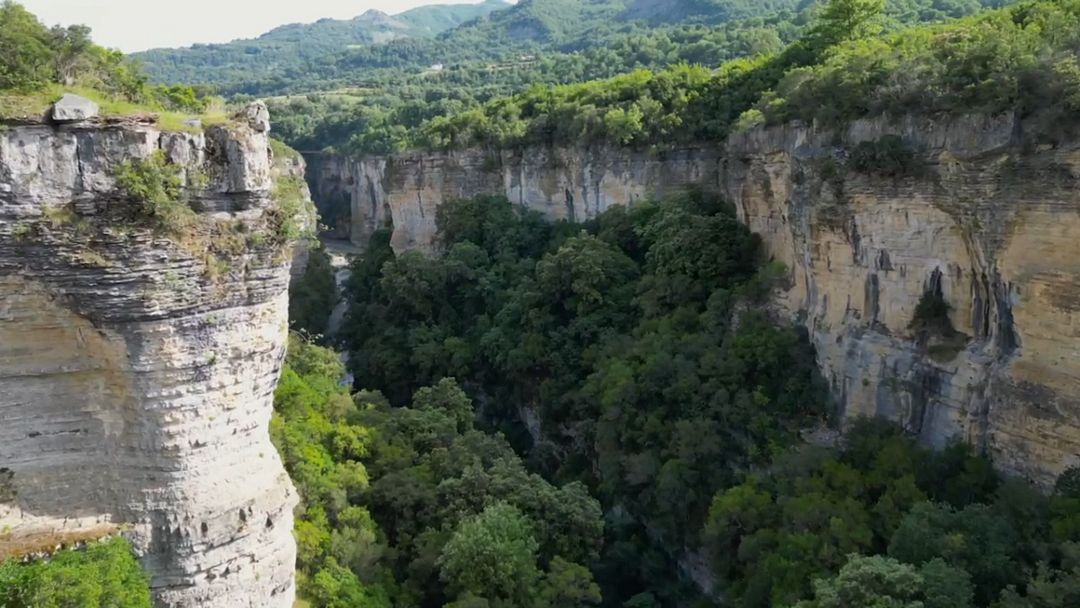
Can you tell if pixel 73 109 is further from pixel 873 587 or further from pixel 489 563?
pixel 873 587

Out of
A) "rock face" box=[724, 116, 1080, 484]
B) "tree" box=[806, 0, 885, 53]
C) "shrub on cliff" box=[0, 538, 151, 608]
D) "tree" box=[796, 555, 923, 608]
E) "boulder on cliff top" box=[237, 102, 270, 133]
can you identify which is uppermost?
"tree" box=[806, 0, 885, 53]

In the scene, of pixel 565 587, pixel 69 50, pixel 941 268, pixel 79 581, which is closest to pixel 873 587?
pixel 565 587

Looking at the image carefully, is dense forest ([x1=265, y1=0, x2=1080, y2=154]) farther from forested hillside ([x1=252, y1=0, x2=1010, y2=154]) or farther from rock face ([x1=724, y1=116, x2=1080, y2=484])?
rock face ([x1=724, y1=116, x2=1080, y2=484])

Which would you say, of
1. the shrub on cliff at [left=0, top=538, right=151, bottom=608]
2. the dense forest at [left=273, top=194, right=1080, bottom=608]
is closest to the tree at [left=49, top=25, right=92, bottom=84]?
the shrub on cliff at [left=0, top=538, right=151, bottom=608]

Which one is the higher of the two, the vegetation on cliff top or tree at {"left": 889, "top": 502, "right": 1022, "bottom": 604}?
the vegetation on cliff top

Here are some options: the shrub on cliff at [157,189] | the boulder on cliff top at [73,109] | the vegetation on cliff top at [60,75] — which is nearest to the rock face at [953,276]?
the vegetation on cliff top at [60,75]

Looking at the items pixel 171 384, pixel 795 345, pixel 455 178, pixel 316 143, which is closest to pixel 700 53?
pixel 455 178

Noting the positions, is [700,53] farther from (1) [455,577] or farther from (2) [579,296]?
(1) [455,577]

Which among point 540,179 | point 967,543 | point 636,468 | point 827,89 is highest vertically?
point 827,89
